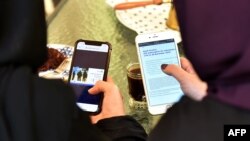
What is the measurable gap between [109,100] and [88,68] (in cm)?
9

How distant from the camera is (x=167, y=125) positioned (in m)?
0.45

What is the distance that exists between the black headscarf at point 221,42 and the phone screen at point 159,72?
0.48 m

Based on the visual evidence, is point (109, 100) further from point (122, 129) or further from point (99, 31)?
point (99, 31)

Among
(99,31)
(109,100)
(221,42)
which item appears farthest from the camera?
(99,31)

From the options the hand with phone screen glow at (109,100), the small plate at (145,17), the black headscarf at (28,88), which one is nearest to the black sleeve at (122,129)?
the hand with phone screen glow at (109,100)

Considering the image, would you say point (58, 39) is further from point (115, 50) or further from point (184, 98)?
point (184, 98)

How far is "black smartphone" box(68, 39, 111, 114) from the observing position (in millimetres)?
904

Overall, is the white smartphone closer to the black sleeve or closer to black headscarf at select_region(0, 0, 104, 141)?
the black sleeve

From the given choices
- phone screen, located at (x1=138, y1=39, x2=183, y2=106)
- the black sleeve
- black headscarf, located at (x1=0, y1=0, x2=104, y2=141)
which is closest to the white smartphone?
phone screen, located at (x1=138, y1=39, x2=183, y2=106)

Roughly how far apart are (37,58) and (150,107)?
420 millimetres

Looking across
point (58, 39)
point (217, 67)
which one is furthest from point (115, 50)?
point (217, 67)

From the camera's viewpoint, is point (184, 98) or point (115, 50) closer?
point (184, 98)

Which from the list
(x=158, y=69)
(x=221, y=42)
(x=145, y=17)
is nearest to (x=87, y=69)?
(x=158, y=69)

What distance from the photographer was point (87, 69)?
940mm
